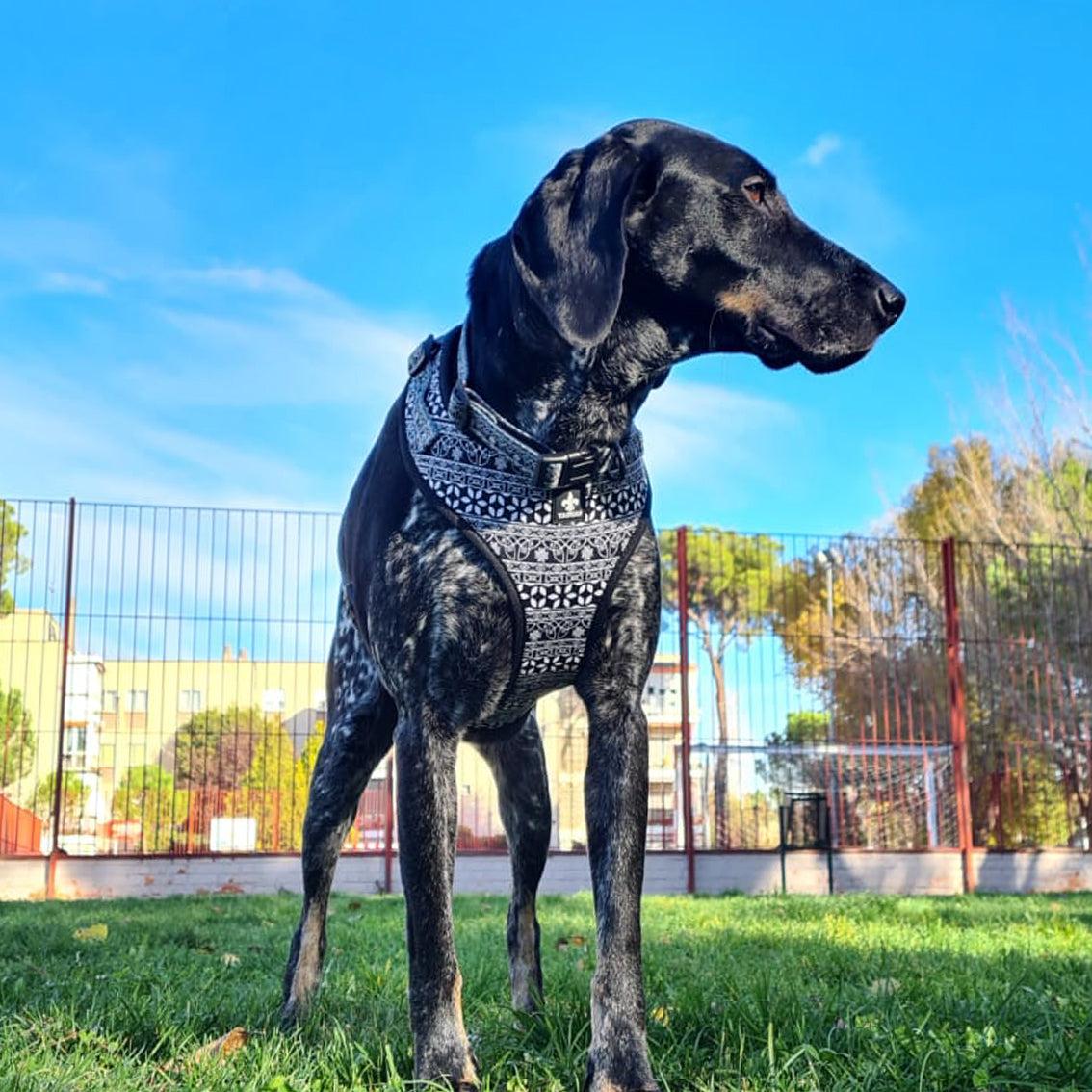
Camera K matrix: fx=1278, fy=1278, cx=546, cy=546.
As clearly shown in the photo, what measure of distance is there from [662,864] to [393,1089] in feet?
33.1

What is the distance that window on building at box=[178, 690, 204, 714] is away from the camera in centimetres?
1186

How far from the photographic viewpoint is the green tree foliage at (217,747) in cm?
1199

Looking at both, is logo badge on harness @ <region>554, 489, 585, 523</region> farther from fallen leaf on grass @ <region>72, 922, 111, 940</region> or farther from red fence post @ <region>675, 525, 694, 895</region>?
red fence post @ <region>675, 525, 694, 895</region>

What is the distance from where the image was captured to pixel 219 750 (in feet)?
39.8

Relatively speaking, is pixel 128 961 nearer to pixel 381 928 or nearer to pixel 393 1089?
pixel 381 928

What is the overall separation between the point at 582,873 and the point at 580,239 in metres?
9.97

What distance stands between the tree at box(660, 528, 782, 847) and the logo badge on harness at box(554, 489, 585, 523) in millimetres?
9344

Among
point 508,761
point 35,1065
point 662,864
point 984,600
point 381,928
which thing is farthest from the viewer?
point 984,600

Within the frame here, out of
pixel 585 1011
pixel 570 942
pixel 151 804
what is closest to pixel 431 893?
pixel 585 1011

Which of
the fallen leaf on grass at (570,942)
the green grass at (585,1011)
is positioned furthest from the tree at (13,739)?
the fallen leaf on grass at (570,942)

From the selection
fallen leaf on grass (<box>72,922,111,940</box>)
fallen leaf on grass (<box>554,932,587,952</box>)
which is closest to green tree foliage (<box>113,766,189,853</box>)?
fallen leaf on grass (<box>72,922,111,940</box>)

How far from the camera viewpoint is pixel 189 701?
39.0 feet

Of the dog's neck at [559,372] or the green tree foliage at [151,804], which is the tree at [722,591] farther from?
the dog's neck at [559,372]

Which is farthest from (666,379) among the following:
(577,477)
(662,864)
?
(662,864)
